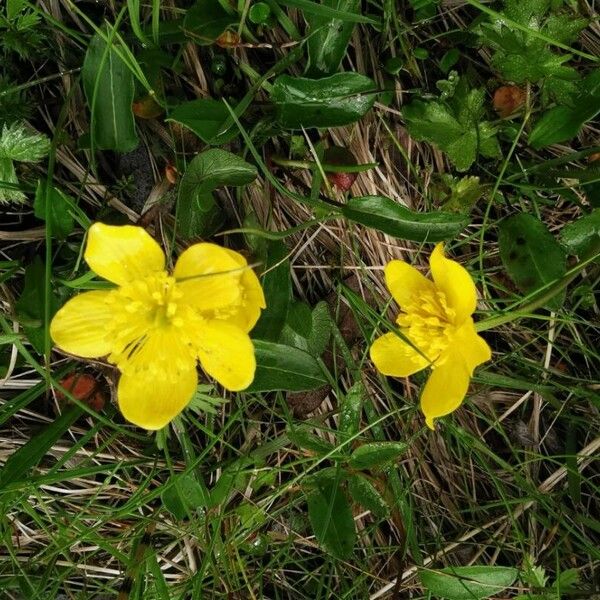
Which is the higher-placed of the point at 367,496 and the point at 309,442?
the point at 309,442

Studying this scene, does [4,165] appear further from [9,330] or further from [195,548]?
[195,548]

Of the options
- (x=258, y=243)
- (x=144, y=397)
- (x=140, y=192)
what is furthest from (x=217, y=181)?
(x=144, y=397)

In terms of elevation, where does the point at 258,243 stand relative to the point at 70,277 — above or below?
above

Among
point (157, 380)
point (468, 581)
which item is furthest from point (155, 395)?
point (468, 581)

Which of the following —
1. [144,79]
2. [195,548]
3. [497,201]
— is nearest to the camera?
[144,79]

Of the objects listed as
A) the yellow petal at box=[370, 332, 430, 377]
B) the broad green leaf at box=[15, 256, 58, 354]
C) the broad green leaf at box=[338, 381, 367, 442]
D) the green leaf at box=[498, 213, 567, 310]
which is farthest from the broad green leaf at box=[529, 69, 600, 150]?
the broad green leaf at box=[15, 256, 58, 354]

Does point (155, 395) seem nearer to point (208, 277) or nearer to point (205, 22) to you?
point (208, 277)

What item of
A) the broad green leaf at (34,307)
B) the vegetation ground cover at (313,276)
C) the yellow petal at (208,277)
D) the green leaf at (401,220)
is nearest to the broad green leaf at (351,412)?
the vegetation ground cover at (313,276)
